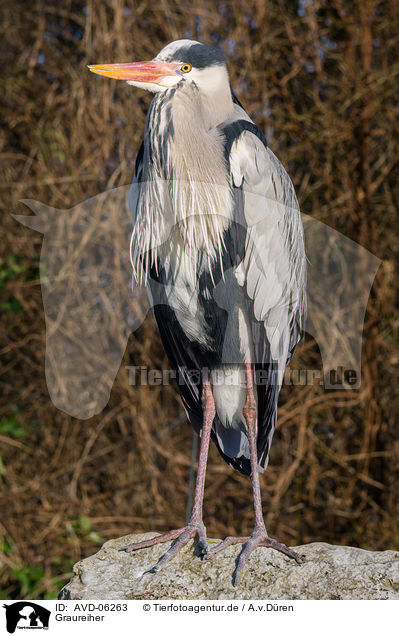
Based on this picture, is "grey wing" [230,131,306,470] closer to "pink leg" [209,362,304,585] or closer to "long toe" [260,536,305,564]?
"pink leg" [209,362,304,585]

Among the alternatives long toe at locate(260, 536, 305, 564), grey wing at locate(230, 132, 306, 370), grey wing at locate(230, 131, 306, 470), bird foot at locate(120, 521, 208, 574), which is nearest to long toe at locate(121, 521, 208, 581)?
bird foot at locate(120, 521, 208, 574)

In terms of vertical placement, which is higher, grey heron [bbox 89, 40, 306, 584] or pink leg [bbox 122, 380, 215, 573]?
grey heron [bbox 89, 40, 306, 584]

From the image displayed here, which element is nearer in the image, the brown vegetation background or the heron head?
the heron head

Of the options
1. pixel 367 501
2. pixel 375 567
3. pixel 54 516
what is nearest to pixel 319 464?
pixel 367 501

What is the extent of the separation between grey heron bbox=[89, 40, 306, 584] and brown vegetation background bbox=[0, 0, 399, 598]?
2.50 feet

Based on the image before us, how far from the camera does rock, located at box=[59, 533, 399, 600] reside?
3.33 feet

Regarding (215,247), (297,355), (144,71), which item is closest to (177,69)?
(144,71)

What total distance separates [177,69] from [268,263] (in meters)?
0.38

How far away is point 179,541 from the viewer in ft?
3.71

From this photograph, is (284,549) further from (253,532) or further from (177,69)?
(177,69)

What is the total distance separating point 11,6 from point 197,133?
5.17ft

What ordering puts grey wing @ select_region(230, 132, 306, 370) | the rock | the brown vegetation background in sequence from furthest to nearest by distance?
the brown vegetation background → grey wing @ select_region(230, 132, 306, 370) → the rock
